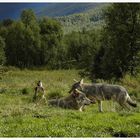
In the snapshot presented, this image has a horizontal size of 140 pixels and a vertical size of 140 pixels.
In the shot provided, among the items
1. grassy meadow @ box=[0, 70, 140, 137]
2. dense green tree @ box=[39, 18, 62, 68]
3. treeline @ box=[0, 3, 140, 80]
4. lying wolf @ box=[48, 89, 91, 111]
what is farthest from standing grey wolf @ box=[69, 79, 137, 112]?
dense green tree @ box=[39, 18, 62, 68]

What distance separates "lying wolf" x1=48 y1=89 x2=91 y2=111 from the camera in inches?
789

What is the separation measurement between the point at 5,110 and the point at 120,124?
5117mm

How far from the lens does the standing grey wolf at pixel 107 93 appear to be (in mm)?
19547

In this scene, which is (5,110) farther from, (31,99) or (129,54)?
(129,54)

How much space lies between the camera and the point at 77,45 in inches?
4045

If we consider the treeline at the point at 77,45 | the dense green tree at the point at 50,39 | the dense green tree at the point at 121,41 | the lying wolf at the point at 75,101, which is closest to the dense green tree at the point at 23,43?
the treeline at the point at 77,45

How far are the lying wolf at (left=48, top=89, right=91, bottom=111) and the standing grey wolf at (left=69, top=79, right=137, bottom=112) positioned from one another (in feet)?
0.83

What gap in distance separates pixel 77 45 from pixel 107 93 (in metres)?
83.1

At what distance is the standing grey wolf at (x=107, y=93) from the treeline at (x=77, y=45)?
17666 mm

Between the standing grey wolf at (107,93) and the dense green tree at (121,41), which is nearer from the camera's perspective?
the standing grey wolf at (107,93)

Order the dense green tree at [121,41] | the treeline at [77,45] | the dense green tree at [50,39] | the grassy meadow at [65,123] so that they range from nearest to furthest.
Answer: the grassy meadow at [65,123] < the dense green tree at [121,41] < the treeline at [77,45] < the dense green tree at [50,39]

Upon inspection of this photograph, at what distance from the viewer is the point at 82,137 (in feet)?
42.7

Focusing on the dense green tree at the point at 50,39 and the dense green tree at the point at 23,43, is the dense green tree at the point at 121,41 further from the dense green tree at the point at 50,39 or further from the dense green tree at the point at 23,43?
the dense green tree at the point at 50,39

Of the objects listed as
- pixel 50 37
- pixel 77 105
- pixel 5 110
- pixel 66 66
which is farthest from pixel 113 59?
pixel 50 37
